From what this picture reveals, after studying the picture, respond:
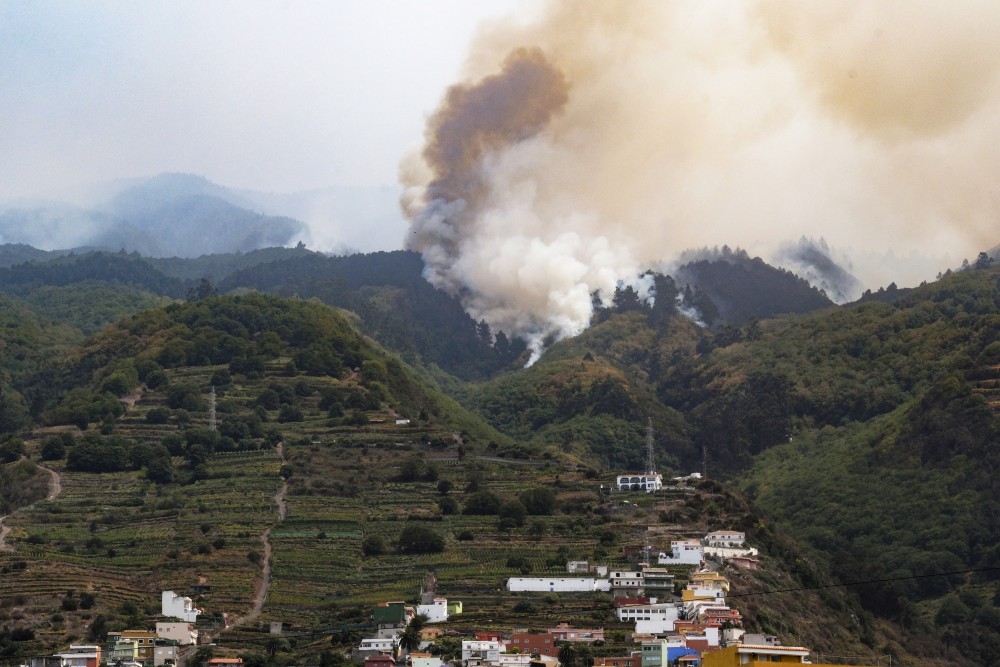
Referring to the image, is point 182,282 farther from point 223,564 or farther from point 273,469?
point 223,564

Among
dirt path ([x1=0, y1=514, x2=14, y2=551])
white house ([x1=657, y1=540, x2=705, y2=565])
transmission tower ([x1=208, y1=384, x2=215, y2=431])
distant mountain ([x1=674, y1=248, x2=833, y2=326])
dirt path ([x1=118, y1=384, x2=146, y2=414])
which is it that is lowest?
white house ([x1=657, y1=540, x2=705, y2=565])

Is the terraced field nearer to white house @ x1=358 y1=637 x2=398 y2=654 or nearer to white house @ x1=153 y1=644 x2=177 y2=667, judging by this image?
white house @ x1=153 y1=644 x2=177 y2=667

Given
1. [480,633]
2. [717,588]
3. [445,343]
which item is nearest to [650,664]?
[480,633]

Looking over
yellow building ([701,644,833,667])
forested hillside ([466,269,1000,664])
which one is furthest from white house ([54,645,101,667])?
forested hillside ([466,269,1000,664])

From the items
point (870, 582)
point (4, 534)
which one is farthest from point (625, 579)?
point (4, 534)

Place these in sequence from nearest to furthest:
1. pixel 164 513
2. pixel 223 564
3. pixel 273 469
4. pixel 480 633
A: pixel 480 633
pixel 223 564
pixel 164 513
pixel 273 469

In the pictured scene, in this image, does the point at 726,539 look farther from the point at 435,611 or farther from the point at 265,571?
the point at 265,571
